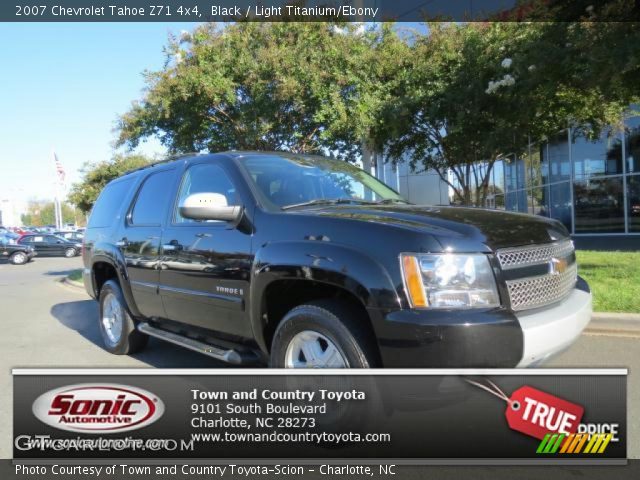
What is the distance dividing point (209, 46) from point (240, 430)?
10.4 meters

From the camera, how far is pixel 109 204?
6.12m

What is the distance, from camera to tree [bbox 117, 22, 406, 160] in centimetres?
1114

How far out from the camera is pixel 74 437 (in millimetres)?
3018

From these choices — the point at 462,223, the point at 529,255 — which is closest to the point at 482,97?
the point at 529,255

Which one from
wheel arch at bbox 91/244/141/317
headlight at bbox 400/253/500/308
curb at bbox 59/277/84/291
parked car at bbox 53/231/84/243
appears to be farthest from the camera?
parked car at bbox 53/231/84/243

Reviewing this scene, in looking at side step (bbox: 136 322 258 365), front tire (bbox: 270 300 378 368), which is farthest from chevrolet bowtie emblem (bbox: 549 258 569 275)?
side step (bbox: 136 322 258 365)

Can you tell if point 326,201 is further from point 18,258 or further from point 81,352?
point 18,258

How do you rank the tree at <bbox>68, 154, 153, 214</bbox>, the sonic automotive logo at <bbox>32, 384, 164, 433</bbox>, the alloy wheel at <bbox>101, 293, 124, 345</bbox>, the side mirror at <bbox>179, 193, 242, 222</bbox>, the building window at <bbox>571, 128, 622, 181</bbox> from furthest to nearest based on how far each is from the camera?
the tree at <bbox>68, 154, 153, 214</bbox> → the building window at <bbox>571, 128, 622, 181</bbox> → the alloy wheel at <bbox>101, 293, 124, 345</bbox> → the side mirror at <bbox>179, 193, 242, 222</bbox> → the sonic automotive logo at <bbox>32, 384, 164, 433</bbox>

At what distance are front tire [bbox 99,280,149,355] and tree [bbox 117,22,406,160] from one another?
622 cm

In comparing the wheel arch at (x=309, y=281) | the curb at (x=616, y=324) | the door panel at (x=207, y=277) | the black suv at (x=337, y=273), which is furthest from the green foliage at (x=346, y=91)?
the wheel arch at (x=309, y=281)

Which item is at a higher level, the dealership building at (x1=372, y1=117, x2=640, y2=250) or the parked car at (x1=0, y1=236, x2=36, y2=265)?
the dealership building at (x1=372, y1=117, x2=640, y2=250)

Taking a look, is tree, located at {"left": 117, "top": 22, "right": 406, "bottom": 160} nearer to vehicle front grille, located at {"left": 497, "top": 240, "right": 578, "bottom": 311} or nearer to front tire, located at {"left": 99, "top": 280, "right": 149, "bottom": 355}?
front tire, located at {"left": 99, "top": 280, "right": 149, "bottom": 355}

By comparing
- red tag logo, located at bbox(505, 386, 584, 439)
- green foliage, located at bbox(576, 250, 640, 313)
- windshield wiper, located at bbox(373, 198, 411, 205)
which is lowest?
green foliage, located at bbox(576, 250, 640, 313)
